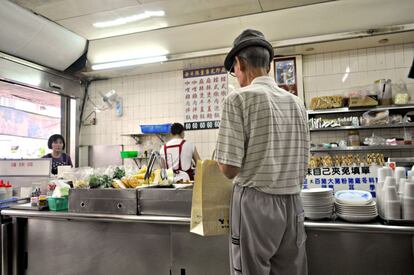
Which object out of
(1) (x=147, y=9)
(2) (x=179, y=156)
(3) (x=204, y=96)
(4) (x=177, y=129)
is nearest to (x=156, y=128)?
(3) (x=204, y=96)

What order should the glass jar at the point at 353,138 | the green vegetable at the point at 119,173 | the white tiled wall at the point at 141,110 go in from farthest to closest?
the white tiled wall at the point at 141,110, the glass jar at the point at 353,138, the green vegetable at the point at 119,173

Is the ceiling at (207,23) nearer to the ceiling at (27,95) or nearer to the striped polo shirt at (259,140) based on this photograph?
the ceiling at (27,95)

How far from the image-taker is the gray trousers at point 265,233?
1.30 m

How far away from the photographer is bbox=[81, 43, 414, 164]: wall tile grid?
13.0ft

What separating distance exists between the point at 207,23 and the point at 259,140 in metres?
3.25

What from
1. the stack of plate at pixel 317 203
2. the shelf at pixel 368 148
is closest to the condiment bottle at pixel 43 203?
the stack of plate at pixel 317 203

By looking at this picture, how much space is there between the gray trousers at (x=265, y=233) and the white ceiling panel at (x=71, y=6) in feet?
10.4

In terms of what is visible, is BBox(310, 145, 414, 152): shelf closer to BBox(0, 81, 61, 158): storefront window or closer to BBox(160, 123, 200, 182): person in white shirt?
BBox(160, 123, 200, 182): person in white shirt

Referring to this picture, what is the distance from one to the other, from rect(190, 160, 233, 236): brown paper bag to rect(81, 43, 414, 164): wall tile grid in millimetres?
→ 3059

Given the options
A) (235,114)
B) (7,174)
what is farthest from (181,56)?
(235,114)

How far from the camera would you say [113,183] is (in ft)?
7.09

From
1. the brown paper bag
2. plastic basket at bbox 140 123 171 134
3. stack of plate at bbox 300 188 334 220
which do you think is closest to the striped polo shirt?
the brown paper bag

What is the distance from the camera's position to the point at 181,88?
15.9 feet

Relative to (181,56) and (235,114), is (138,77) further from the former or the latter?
(235,114)
